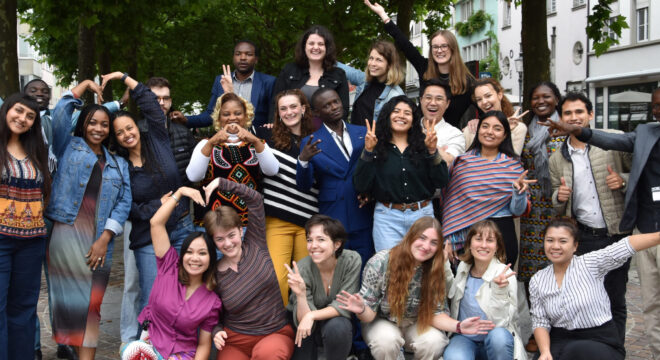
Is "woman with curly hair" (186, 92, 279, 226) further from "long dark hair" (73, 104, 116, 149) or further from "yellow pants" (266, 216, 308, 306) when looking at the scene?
"long dark hair" (73, 104, 116, 149)

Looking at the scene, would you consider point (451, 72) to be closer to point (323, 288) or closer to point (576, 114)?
point (576, 114)

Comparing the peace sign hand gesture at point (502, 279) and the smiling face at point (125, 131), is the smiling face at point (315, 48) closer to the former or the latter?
the smiling face at point (125, 131)

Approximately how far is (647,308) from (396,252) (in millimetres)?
1993

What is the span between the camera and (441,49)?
6.11 metres

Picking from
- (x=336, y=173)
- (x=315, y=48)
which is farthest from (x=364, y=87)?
(x=336, y=173)

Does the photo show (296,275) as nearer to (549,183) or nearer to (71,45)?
(549,183)

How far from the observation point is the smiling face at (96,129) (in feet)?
17.3

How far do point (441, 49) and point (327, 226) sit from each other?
88.4 inches

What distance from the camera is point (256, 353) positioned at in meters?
4.71

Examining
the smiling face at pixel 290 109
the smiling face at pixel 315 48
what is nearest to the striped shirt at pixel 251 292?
the smiling face at pixel 290 109

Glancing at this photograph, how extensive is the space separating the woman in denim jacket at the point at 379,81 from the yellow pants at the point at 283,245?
137 centimetres

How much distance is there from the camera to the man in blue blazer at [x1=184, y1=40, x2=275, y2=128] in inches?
257

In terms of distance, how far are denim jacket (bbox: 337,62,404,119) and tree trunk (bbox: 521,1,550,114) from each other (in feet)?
15.9

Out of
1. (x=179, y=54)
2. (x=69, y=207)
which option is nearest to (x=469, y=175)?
(x=69, y=207)
